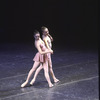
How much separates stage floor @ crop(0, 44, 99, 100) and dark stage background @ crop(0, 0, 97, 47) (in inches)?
213

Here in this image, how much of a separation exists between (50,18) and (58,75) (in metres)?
12.6

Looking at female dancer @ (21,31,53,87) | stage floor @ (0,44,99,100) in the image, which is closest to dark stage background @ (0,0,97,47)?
stage floor @ (0,44,99,100)

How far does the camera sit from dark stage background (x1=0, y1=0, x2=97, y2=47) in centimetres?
1903

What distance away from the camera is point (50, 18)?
21203 millimetres

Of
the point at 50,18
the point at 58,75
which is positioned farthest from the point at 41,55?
the point at 50,18

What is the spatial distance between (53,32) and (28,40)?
274 cm

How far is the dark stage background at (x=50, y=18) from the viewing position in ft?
62.4

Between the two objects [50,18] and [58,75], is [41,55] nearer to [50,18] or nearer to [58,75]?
[58,75]

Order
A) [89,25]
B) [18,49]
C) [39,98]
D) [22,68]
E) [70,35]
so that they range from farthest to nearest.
Result: 1. [89,25]
2. [70,35]
3. [18,49]
4. [22,68]
5. [39,98]

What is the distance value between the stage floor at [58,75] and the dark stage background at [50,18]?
5.40m

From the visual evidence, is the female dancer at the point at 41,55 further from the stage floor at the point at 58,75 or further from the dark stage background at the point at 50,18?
the dark stage background at the point at 50,18

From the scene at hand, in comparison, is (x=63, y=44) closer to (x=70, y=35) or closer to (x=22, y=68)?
(x=70, y=35)

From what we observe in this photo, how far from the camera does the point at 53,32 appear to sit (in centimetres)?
1892

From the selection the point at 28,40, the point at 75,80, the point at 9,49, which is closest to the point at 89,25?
the point at 28,40
